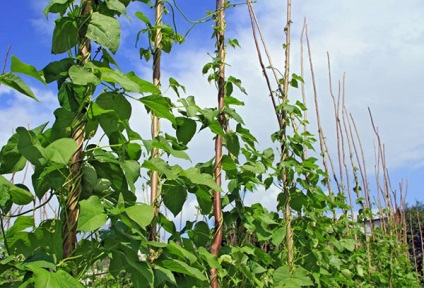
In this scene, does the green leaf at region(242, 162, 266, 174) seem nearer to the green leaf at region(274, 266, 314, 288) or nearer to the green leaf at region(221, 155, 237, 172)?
the green leaf at region(221, 155, 237, 172)

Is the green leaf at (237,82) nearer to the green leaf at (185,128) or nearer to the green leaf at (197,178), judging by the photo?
the green leaf at (185,128)

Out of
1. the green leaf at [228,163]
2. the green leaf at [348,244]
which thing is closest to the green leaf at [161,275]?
the green leaf at [228,163]

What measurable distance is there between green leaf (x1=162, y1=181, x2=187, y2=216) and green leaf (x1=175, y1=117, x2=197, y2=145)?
6.9 inches

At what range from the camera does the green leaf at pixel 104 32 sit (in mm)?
1147

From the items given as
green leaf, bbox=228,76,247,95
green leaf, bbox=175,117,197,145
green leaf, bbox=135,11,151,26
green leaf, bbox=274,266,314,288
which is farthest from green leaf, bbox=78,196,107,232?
green leaf, bbox=274,266,314,288

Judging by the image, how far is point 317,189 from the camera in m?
2.55

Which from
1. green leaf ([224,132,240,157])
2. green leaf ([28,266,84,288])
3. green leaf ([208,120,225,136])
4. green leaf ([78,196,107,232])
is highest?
green leaf ([224,132,240,157])

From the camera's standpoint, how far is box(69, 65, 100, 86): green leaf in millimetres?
1071

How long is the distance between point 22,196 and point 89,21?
0.42m

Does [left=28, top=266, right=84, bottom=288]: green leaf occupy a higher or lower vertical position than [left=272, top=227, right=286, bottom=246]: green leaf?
lower

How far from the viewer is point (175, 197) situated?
1483mm

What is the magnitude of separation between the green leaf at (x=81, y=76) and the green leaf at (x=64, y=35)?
104 millimetres

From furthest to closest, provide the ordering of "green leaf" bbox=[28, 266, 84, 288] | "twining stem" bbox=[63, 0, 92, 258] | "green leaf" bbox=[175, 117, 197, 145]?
"green leaf" bbox=[175, 117, 197, 145]
"twining stem" bbox=[63, 0, 92, 258]
"green leaf" bbox=[28, 266, 84, 288]

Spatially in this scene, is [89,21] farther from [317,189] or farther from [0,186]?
[317,189]
